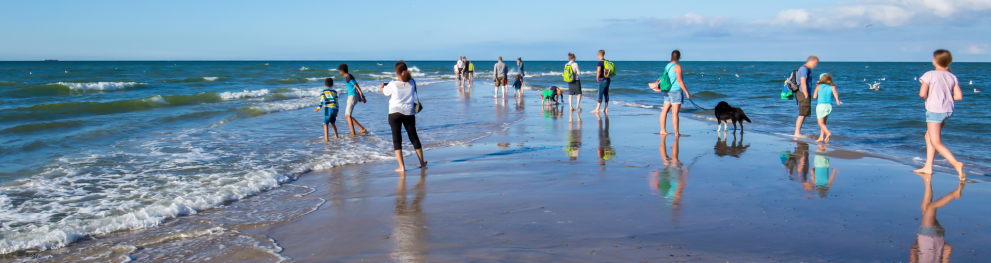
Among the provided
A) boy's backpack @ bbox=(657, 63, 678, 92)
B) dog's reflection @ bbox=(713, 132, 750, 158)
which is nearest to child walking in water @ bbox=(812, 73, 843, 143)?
dog's reflection @ bbox=(713, 132, 750, 158)

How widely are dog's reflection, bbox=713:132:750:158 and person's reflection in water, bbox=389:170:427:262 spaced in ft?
14.5

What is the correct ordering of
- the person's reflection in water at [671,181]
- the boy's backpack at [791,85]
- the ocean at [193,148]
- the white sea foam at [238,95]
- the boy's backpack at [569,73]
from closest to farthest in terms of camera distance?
the person's reflection in water at [671,181] → the ocean at [193,148] → the boy's backpack at [791,85] → the boy's backpack at [569,73] → the white sea foam at [238,95]

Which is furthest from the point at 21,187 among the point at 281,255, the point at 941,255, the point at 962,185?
the point at 962,185

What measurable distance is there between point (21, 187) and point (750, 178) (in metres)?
7.72

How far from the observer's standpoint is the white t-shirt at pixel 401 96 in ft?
20.1

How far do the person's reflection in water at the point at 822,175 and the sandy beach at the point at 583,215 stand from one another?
20mm

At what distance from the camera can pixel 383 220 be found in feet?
14.3

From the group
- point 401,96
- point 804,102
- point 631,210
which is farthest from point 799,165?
point 401,96

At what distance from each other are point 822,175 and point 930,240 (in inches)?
93.0

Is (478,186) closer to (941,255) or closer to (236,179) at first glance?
(236,179)

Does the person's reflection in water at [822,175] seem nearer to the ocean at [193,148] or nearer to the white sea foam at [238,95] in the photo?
the ocean at [193,148]

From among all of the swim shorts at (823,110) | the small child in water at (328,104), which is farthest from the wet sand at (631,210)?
the small child in water at (328,104)

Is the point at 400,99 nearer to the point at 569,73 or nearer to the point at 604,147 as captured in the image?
the point at 604,147

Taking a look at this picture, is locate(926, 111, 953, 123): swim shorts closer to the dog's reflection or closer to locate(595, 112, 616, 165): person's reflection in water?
the dog's reflection
